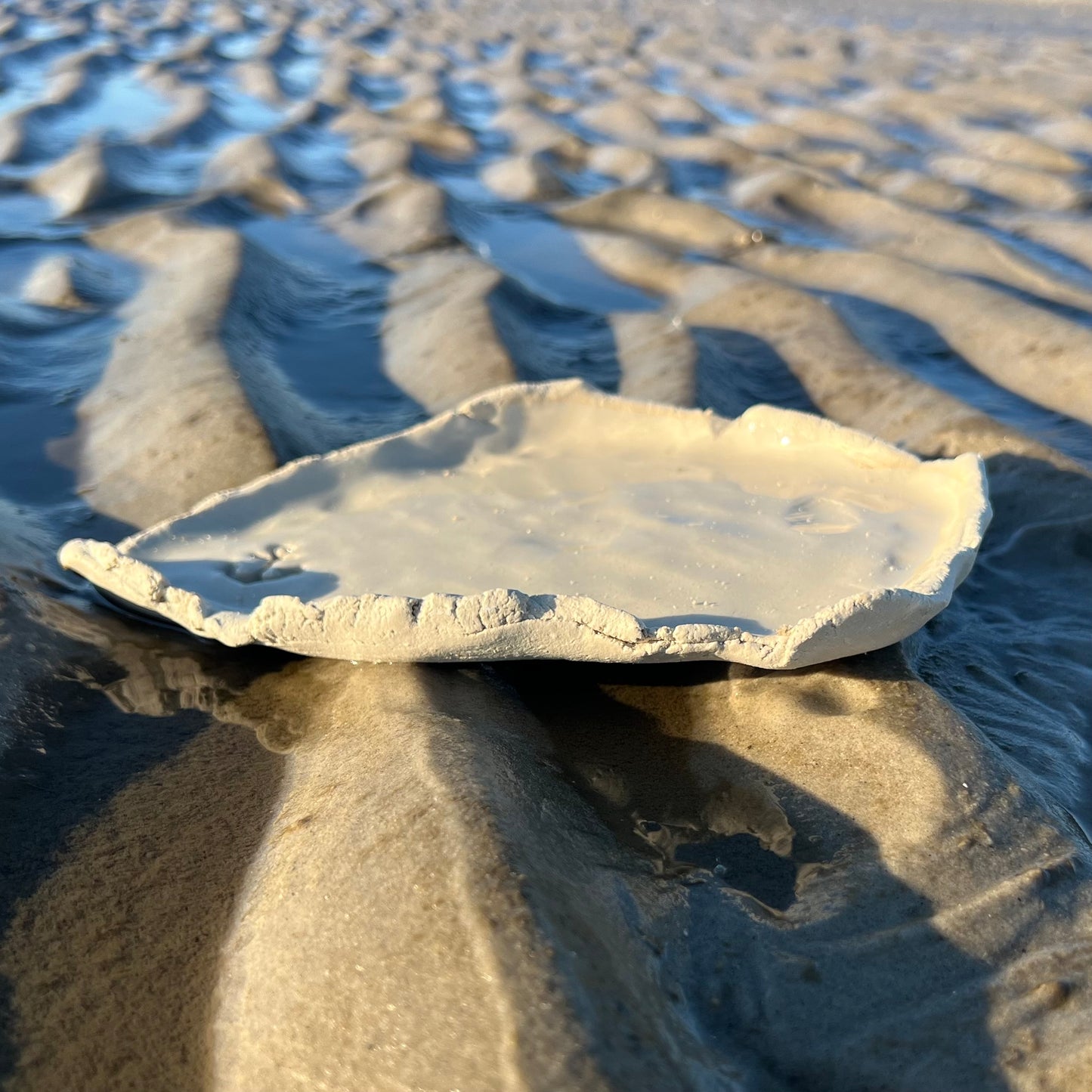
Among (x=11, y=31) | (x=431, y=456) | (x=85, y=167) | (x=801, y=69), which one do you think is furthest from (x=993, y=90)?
(x=11, y=31)

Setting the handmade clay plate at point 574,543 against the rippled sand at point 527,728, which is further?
the handmade clay plate at point 574,543

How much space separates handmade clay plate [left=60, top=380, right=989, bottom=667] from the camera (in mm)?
1706

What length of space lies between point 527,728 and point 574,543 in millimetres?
450

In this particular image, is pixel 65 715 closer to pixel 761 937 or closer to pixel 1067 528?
pixel 761 937

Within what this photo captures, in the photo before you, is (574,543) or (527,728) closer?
(527,728)

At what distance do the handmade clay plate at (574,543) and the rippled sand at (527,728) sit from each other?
0.37 ft

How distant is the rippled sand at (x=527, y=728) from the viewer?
122 centimetres

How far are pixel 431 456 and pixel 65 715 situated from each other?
943 millimetres

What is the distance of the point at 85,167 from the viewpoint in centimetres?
505

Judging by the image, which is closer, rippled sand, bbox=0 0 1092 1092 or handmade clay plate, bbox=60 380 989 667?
rippled sand, bbox=0 0 1092 1092

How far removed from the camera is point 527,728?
5.59 ft

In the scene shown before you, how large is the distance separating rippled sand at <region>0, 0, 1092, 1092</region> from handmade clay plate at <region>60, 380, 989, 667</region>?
11 centimetres

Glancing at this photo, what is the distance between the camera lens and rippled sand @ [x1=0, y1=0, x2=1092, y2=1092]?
48.1 inches

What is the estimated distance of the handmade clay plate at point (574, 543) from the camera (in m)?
1.71
